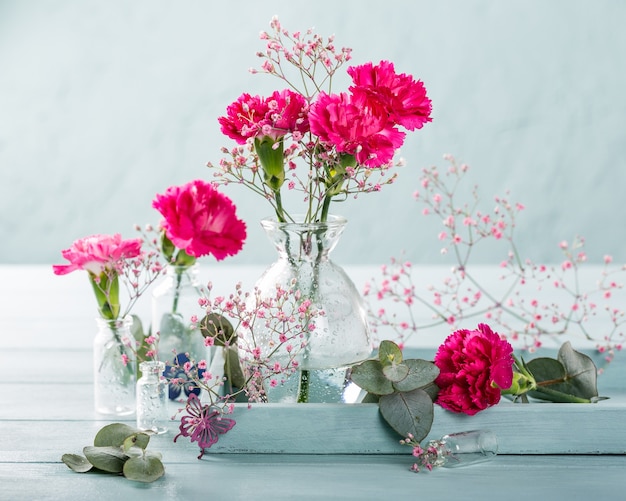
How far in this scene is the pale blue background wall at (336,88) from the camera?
4.59m

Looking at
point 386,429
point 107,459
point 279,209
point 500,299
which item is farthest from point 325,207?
point 500,299

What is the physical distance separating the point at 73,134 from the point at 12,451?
4.24m

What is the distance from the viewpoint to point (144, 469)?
0.88m

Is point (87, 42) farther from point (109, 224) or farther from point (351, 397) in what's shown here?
point (351, 397)

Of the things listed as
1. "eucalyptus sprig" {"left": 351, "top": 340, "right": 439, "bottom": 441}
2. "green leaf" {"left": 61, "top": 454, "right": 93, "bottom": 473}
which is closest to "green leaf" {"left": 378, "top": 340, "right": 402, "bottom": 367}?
"eucalyptus sprig" {"left": 351, "top": 340, "right": 439, "bottom": 441}

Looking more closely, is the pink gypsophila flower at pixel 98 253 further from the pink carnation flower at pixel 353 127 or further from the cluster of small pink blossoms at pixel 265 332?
the pink carnation flower at pixel 353 127

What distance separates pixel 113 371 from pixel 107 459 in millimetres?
248

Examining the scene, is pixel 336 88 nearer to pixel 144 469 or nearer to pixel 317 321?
pixel 317 321

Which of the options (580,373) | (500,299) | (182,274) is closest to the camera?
(580,373)

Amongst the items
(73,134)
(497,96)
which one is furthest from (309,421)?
(73,134)

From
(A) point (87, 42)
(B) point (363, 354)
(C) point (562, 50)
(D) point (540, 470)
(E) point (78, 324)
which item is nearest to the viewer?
(D) point (540, 470)

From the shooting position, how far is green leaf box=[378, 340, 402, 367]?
0.95m

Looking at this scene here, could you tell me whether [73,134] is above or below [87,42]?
below

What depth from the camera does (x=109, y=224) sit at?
494cm
